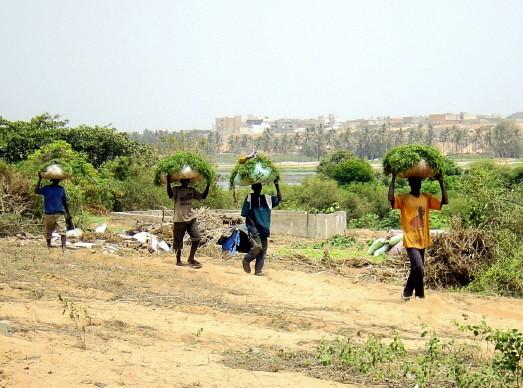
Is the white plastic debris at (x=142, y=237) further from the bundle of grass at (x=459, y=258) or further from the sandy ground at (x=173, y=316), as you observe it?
the bundle of grass at (x=459, y=258)

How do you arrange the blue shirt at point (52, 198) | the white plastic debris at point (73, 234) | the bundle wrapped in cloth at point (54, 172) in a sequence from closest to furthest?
1. the blue shirt at point (52, 198)
2. the bundle wrapped in cloth at point (54, 172)
3. the white plastic debris at point (73, 234)

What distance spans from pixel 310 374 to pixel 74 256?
873 centimetres

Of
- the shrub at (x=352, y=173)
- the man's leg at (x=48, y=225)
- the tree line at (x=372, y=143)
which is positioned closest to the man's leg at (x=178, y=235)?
the man's leg at (x=48, y=225)

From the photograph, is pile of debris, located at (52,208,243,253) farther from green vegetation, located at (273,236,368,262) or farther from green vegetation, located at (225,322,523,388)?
green vegetation, located at (225,322,523,388)

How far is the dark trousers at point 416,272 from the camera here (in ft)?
36.8

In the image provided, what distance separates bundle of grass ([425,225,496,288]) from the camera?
13.7 meters

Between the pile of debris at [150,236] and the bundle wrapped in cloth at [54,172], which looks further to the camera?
the pile of debris at [150,236]

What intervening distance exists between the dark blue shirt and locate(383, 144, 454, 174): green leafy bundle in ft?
8.62

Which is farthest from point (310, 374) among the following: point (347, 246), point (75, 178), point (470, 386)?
point (75, 178)

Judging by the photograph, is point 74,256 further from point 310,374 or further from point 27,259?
point 310,374

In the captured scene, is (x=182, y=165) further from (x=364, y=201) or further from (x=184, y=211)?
(x=364, y=201)

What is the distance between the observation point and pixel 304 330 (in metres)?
9.45

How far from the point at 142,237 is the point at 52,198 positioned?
3.44 m

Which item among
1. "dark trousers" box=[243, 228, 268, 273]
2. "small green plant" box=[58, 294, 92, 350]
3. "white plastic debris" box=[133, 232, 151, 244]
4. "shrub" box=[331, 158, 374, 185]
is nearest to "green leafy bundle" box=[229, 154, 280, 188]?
"dark trousers" box=[243, 228, 268, 273]
